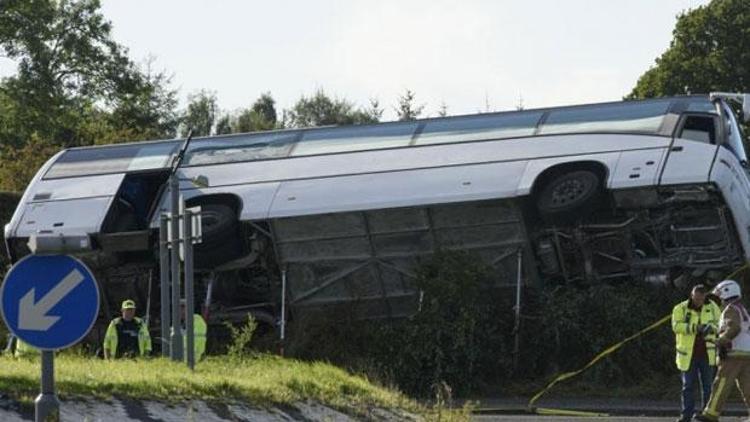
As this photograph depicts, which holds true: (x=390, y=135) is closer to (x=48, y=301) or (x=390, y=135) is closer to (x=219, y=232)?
(x=219, y=232)

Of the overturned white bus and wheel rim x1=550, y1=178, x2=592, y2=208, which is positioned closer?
the overturned white bus

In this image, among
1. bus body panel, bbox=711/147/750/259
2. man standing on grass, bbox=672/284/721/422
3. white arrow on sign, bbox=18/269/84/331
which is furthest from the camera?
bus body panel, bbox=711/147/750/259

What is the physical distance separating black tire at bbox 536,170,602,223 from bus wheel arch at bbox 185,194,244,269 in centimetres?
528

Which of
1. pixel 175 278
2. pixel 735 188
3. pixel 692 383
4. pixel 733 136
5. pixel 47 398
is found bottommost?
pixel 692 383

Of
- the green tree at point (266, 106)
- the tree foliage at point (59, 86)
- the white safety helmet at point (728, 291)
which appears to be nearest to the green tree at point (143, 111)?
the tree foliage at point (59, 86)

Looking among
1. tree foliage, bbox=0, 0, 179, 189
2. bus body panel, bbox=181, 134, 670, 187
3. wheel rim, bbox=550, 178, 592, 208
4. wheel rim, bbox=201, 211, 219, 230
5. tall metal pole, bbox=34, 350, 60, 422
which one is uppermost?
tree foliage, bbox=0, 0, 179, 189

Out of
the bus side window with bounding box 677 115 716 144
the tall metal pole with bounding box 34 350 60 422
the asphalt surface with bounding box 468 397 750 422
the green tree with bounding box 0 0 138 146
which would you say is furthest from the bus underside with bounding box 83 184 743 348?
the green tree with bounding box 0 0 138 146

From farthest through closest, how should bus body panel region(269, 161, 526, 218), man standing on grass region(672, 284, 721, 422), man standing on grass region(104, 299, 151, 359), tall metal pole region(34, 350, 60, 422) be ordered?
bus body panel region(269, 161, 526, 218)
man standing on grass region(104, 299, 151, 359)
man standing on grass region(672, 284, 721, 422)
tall metal pole region(34, 350, 60, 422)

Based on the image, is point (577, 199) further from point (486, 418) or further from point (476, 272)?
point (486, 418)

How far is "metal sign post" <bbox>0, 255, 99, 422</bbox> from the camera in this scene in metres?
9.36

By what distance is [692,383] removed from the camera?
16797mm

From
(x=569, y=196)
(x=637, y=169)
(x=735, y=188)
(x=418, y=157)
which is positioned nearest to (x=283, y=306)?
(x=418, y=157)

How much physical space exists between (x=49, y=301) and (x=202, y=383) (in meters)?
5.41

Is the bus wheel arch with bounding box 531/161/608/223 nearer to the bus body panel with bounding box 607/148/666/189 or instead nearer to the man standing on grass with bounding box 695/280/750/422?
the bus body panel with bounding box 607/148/666/189
